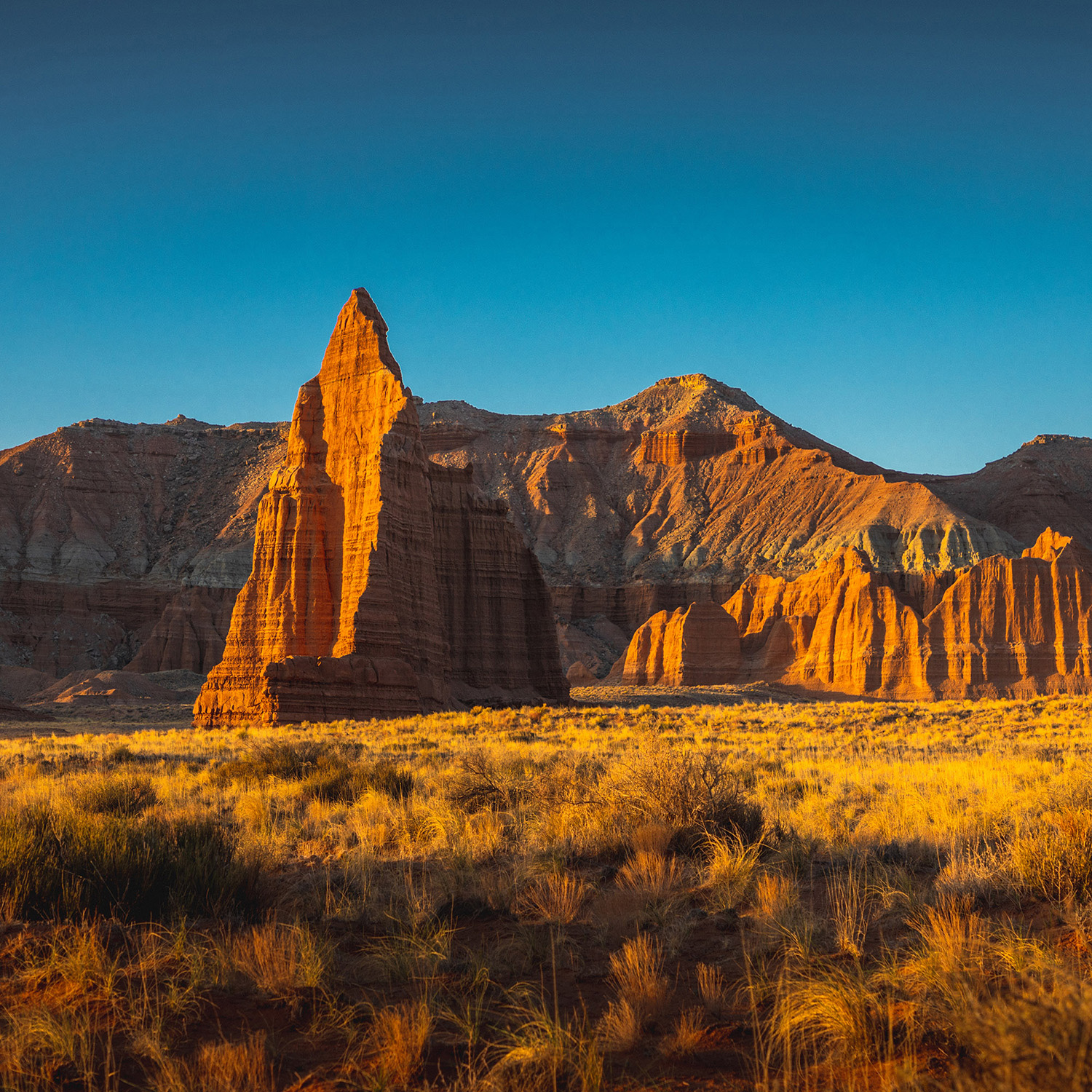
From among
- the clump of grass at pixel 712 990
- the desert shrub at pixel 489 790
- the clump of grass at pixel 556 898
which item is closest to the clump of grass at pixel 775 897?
the clump of grass at pixel 712 990

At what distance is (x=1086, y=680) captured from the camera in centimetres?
7206

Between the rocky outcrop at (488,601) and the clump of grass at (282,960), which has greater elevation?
the rocky outcrop at (488,601)

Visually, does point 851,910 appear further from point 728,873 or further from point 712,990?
point 728,873

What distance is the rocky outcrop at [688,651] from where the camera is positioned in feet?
284

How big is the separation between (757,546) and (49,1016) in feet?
401

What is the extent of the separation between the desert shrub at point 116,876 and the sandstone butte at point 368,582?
30.0m

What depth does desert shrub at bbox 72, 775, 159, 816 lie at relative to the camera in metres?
11.9

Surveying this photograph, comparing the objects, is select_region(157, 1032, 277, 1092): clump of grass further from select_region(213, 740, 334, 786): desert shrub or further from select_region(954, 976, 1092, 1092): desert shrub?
select_region(213, 740, 334, 786): desert shrub

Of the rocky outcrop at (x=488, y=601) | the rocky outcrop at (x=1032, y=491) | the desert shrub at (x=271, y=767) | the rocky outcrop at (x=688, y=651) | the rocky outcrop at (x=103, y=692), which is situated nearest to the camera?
the desert shrub at (x=271, y=767)

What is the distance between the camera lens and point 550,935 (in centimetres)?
668

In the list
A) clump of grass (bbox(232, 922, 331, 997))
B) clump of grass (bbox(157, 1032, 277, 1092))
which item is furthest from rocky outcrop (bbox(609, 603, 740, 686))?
clump of grass (bbox(157, 1032, 277, 1092))

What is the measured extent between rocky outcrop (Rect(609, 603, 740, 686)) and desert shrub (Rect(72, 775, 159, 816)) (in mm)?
73280

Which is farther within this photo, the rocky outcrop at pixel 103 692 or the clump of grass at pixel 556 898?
the rocky outcrop at pixel 103 692

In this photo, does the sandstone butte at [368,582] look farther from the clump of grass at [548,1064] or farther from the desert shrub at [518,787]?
the clump of grass at [548,1064]
